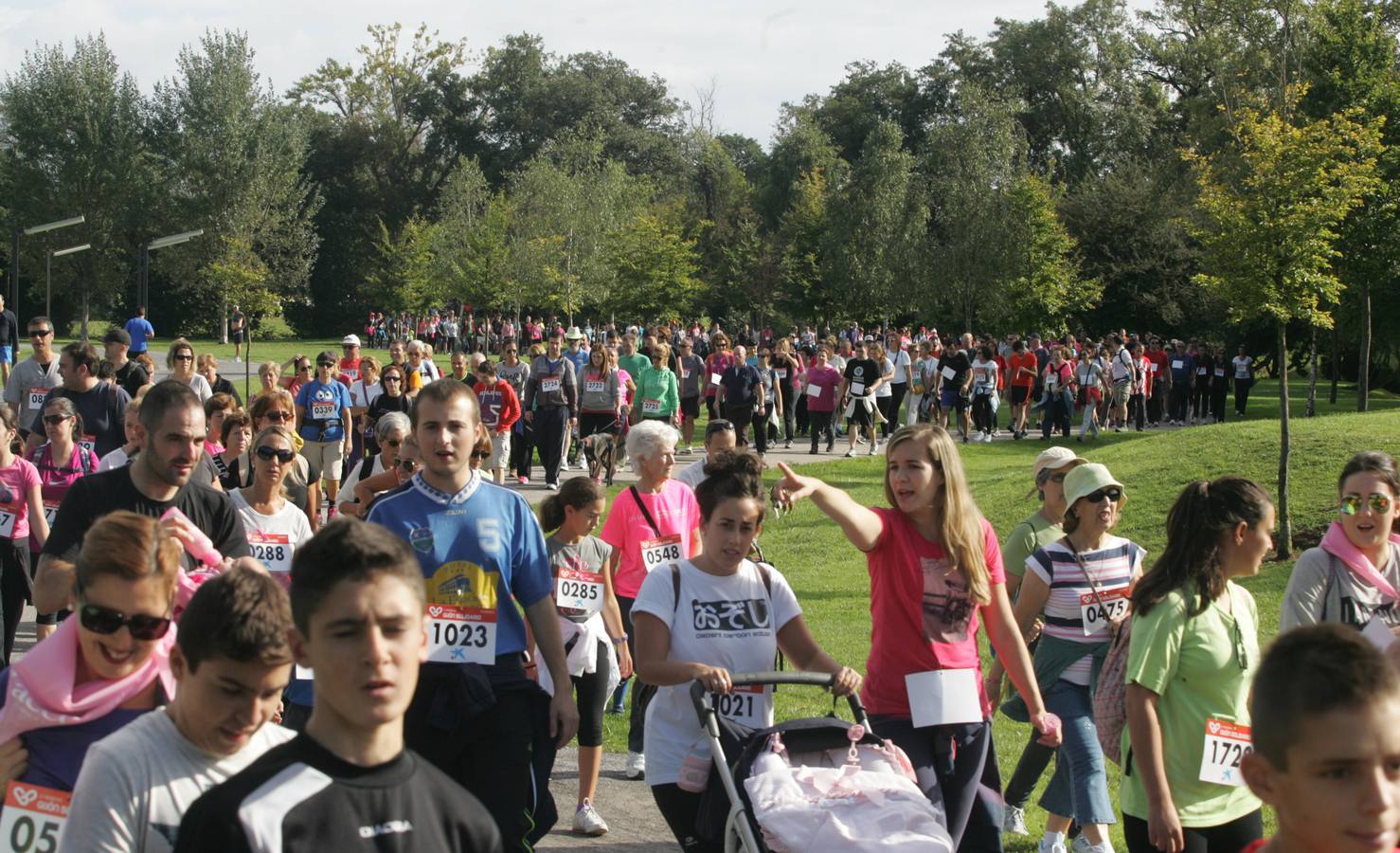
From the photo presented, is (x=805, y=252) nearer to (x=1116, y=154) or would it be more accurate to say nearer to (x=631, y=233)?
(x=631, y=233)

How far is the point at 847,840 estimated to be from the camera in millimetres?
4020

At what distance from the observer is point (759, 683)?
486 cm

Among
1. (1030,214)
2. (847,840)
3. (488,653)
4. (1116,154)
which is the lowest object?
(847,840)

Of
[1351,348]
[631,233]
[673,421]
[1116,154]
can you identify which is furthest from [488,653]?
[1116,154]

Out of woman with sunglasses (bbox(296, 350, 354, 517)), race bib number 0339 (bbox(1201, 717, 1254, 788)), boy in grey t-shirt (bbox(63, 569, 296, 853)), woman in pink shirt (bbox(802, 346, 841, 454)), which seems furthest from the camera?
woman in pink shirt (bbox(802, 346, 841, 454))

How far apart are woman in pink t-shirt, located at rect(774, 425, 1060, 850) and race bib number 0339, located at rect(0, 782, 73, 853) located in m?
2.39

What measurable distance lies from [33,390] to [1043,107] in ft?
221

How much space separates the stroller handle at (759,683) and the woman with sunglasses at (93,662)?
1761 mm

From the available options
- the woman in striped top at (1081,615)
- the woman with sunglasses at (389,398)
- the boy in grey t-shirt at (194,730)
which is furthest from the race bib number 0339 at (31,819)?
the woman with sunglasses at (389,398)

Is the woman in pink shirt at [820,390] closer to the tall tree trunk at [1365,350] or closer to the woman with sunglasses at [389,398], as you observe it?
the woman with sunglasses at [389,398]

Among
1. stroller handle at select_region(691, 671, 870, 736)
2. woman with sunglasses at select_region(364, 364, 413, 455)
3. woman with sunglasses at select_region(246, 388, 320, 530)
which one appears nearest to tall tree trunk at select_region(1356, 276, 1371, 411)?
woman with sunglasses at select_region(364, 364, 413, 455)

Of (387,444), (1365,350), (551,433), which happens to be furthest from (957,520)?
(1365,350)

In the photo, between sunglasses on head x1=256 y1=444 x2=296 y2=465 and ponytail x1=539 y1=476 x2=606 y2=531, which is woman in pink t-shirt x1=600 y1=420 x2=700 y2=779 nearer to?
ponytail x1=539 y1=476 x2=606 y2=531

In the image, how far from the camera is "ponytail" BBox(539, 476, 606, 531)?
7582mm
